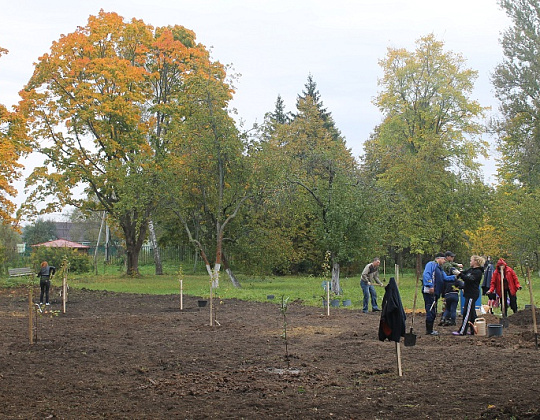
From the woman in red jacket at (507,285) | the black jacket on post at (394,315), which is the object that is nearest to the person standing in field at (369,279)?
the woman in red jacket at (507,285)

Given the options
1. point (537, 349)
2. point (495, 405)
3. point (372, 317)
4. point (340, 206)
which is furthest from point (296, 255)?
point (495, 405)

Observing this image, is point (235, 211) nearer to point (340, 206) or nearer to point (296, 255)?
point (296, 255)

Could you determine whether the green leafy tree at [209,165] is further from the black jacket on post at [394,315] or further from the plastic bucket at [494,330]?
the black jacket on post at [394,315]

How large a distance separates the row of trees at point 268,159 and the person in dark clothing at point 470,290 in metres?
9.31

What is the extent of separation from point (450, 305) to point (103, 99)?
79.8 ft

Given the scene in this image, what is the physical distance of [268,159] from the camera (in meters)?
27.2

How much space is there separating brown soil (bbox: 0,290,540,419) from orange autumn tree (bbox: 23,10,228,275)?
64.8ft

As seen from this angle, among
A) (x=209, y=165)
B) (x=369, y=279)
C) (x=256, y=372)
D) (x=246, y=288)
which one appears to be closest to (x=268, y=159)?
(x=209, y=165)

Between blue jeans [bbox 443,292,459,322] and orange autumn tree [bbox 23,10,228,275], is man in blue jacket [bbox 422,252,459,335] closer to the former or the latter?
blue jeans [bbox 443,292,459,322]

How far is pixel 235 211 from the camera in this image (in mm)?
27391

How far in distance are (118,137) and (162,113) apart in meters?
2.91

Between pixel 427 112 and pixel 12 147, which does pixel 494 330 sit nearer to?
pixel 12 147

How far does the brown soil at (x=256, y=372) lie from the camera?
6723 mm

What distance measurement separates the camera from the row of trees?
26014 mm
